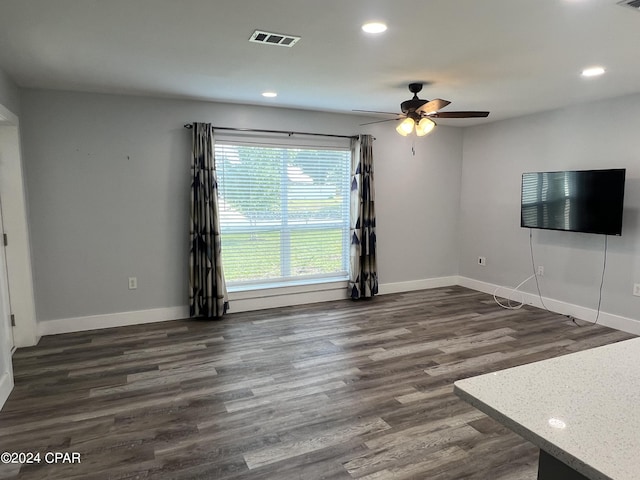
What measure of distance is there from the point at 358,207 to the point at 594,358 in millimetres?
4132

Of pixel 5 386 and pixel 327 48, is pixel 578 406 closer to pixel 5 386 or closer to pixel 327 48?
pixel 327 48

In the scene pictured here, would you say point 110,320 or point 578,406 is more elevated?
point 578,406

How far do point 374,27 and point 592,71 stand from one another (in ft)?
6.95

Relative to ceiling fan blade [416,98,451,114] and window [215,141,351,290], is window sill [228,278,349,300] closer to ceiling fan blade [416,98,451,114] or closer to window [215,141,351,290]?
window [215,141,351,290]

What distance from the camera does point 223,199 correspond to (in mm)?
4863

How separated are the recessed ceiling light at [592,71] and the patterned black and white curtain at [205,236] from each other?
3631mm

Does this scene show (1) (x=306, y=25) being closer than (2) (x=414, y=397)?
Yes

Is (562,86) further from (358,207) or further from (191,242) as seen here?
(191,242)

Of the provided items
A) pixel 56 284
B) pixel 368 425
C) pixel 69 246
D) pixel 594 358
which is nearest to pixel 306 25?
pixel 594 358

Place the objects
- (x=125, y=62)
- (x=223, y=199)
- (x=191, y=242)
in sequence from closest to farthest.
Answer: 1. (x=125, y=62)
2. (x=191, y=242)
3. (x=223, y=199)

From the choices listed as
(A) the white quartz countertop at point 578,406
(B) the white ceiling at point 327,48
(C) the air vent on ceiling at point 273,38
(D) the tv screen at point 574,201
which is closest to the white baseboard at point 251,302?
(D) the tv screen at point 574,201

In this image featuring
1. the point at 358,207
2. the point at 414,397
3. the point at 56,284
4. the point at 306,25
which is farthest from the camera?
the point at 358,207

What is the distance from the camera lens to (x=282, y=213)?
5.19 metres

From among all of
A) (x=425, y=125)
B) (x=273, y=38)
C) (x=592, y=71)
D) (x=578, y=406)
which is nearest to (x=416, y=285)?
(x=425, y=125)
